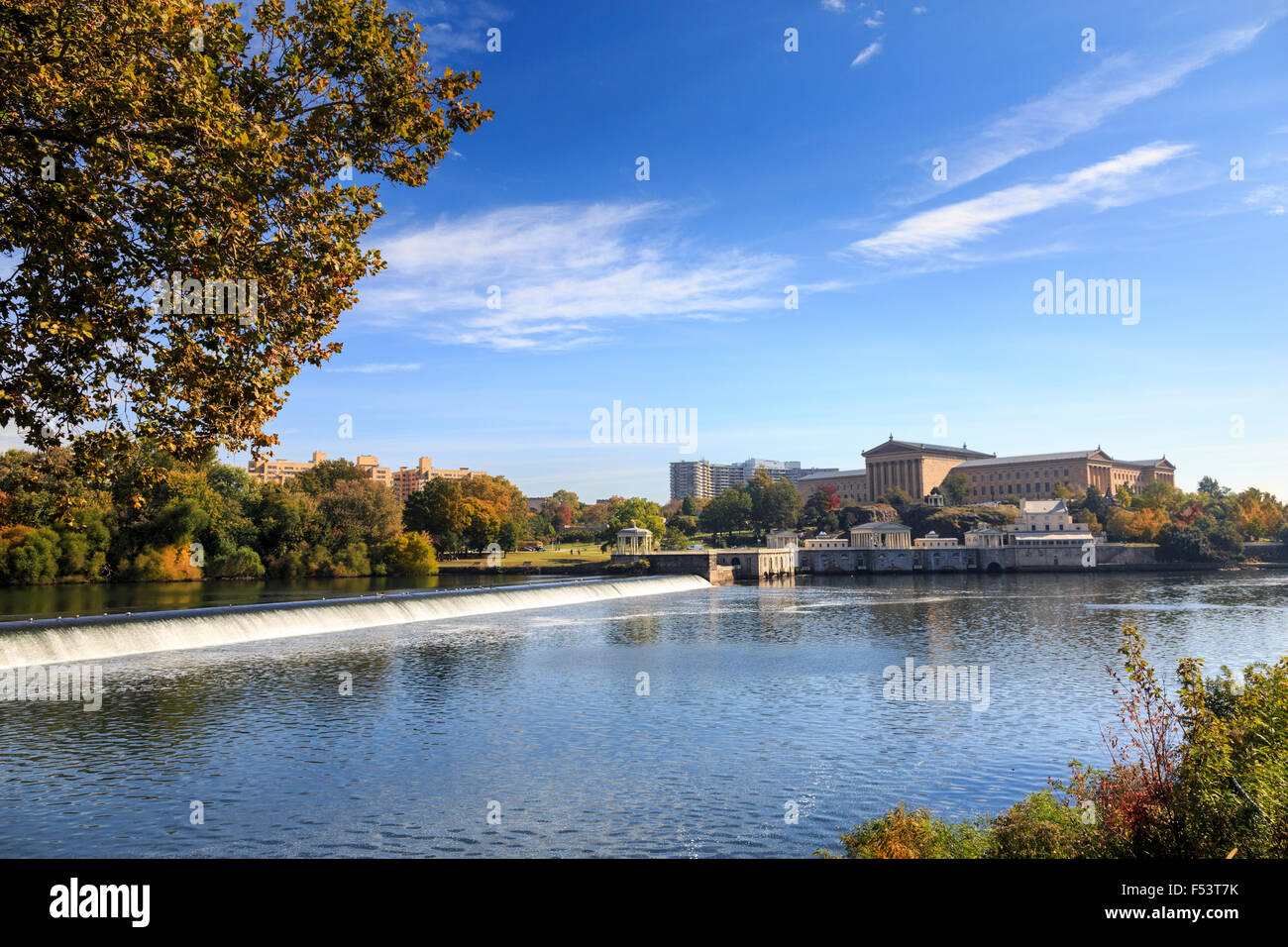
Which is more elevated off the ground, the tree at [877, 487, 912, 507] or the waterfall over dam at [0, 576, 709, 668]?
the tree at [877, 487, 912, 507]

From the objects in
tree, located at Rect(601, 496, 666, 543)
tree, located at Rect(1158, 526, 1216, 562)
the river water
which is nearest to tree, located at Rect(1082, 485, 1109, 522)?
tree, located at Rect(1158, 526, 1216, 562)

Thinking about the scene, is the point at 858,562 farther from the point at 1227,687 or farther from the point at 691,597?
the point at 1227,687

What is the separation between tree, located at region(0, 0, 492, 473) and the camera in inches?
456

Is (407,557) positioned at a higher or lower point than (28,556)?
lower

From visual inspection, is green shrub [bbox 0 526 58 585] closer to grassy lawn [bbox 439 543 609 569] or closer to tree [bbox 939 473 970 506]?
grassy lawn [bbox 439 543 609 569]

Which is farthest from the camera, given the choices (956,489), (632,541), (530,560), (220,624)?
(956,489)

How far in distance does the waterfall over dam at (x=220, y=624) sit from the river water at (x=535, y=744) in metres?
1.89

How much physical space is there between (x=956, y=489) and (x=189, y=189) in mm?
198628

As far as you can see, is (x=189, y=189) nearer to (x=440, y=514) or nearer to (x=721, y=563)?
(x=721, y=563)

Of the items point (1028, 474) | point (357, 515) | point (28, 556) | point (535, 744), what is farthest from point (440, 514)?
point (1028, 474)

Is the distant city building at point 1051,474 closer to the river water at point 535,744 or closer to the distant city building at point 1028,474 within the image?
the distant city building at point 1028,474

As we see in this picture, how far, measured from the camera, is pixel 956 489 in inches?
7667

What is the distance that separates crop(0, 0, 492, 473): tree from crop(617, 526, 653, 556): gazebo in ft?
341
